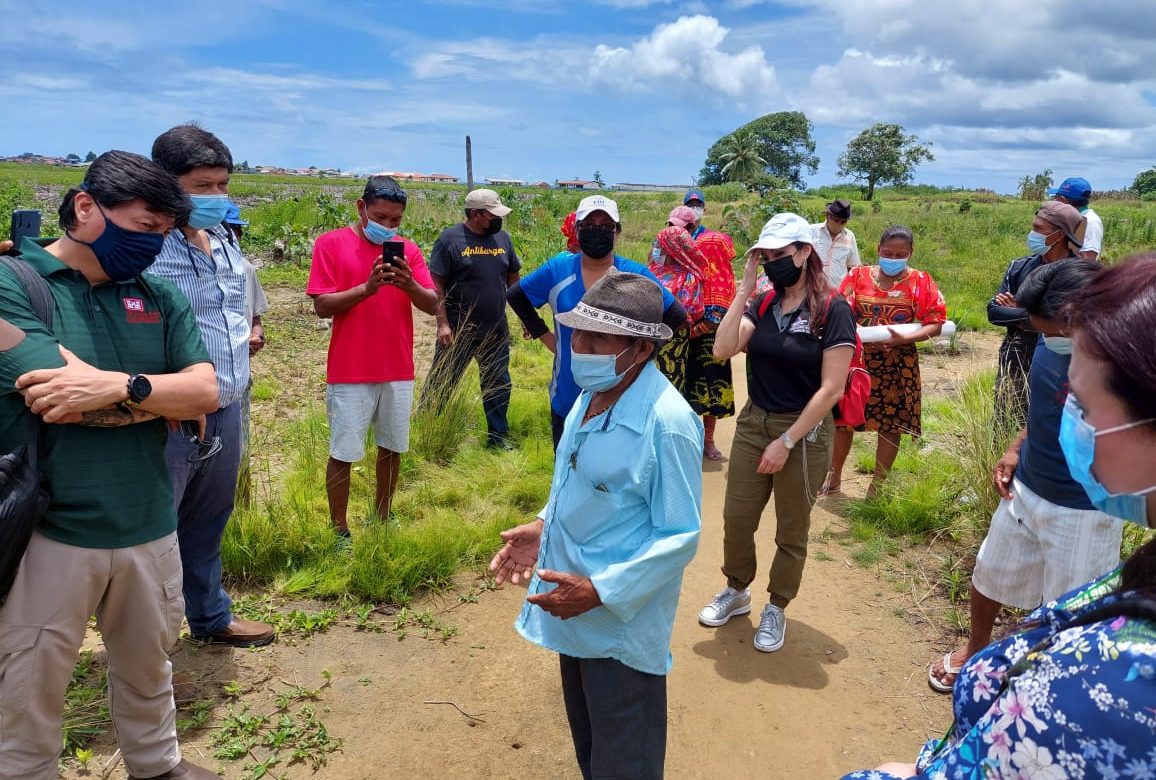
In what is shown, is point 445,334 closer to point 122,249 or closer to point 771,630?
point 771,630

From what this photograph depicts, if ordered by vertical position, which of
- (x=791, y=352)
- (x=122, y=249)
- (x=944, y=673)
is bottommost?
(x=944, y=673)

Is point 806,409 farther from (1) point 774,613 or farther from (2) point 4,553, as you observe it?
(2) point 4,553

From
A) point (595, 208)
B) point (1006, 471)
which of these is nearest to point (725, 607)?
point (1006, 471)

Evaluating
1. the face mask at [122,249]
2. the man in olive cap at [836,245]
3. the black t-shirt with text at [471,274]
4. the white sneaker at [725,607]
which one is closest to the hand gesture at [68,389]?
the face mask at [122,249]

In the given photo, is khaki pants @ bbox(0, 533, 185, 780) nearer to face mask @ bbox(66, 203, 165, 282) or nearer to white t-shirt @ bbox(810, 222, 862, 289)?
face mask @ bbox(66, 203, 165, 282)

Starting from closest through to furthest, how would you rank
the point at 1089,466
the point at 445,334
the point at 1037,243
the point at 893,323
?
the point at 1089,466 < the point at 1037,243 < the point at 893,323 < the point at 445,334

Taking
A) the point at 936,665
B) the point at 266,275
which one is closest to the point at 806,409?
the point at 936,665

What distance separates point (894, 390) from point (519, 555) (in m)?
3.58

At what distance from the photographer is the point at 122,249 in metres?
2.26

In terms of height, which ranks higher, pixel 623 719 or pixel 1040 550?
pixel 1040 550

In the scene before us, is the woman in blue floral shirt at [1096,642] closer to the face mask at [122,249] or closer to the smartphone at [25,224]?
the face mask at [122,249]

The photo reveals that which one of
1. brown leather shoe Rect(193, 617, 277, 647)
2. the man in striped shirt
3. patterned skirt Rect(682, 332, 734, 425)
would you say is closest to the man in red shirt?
the man in striped shirt

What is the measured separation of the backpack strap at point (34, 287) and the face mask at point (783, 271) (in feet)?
8.60

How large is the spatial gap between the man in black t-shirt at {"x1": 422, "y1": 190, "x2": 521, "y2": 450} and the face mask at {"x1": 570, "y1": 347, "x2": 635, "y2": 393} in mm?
3869
